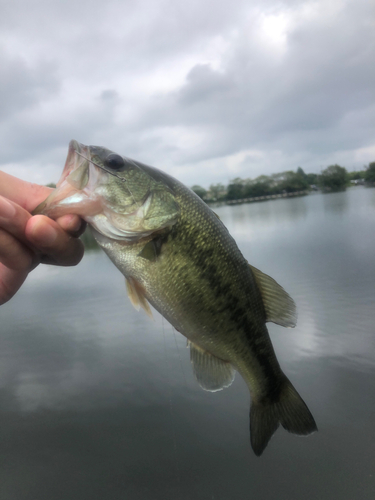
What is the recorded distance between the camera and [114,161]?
1.79m

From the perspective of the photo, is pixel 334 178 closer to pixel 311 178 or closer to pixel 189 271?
pixel 311 178

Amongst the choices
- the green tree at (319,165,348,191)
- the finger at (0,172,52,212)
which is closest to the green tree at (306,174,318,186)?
the green tree at (319,165,348,191)

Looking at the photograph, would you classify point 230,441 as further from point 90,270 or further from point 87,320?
point 90,270

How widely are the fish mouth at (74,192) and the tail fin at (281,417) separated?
1675 millimetres

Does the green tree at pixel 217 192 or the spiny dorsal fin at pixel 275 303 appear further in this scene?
the green tree at pixel 217 192

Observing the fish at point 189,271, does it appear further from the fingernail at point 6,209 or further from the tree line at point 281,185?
the tree line at point 281,185

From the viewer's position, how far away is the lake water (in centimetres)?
417

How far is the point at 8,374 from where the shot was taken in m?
7.19

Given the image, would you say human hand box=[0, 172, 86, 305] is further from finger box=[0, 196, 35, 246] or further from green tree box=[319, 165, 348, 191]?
green tree box=[319, 165, 348, 191]

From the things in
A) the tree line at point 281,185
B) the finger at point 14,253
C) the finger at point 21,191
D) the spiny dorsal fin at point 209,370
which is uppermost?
the tree line at point 281,185

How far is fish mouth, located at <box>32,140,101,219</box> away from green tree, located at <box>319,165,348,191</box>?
307 ft

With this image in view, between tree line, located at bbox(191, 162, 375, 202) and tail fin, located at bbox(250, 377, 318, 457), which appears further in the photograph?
tree line, located at bbox(191, 162, 375, 202)

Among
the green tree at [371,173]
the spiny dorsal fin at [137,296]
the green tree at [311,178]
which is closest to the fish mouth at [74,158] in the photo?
the spiny dorsal fin at [137,296]

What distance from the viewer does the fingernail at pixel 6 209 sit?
1.51 meters
